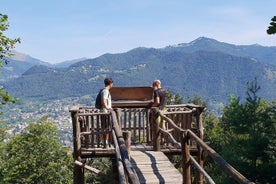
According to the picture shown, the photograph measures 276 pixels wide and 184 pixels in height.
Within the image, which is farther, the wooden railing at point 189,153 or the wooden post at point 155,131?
the wooden post at point 155,131

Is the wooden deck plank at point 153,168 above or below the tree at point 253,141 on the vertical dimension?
above

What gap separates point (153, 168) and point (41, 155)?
26.7m

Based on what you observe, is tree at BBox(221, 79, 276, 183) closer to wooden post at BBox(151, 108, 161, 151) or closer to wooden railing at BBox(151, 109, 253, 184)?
wooden railing at BBox(151, 109, 253, 184)

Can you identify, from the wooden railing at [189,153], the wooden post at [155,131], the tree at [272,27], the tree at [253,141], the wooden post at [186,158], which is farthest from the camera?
the tree at [253,141]

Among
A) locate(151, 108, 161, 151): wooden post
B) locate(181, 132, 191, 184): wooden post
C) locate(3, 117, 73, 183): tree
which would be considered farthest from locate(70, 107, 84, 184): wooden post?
locate(3, 117, 73, 183): tree

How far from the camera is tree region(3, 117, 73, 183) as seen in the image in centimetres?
3178

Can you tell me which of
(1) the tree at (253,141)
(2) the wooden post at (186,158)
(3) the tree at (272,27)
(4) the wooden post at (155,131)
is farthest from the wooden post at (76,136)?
(1) the tree at (253,141)

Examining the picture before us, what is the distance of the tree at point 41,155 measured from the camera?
3178 centimetres

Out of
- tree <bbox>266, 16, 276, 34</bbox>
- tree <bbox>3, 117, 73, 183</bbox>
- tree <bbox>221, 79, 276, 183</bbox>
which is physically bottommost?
tree <bbox>3, 117, 73, 183</bbox>

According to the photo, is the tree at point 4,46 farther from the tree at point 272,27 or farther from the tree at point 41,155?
the tree at point 41,155

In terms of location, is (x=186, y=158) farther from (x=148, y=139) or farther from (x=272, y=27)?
(x=148, y=139)

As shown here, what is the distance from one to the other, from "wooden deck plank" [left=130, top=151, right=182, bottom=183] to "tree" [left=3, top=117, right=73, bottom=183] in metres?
23.6

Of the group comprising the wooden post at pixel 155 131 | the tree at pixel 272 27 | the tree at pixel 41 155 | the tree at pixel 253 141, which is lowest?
the tree at pixel 41 155

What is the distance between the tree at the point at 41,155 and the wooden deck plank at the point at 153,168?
2359 centimetres
